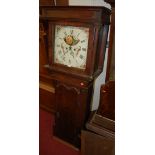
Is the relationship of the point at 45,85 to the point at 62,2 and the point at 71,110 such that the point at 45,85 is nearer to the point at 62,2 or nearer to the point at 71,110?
the point at 71,110

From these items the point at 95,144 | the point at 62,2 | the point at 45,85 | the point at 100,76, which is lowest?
the point at 95,144

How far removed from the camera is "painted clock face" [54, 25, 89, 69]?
1509mm

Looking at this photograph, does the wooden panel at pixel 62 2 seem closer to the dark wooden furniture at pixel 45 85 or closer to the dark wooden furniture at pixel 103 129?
the dark wooden furniture at pixel 45 85

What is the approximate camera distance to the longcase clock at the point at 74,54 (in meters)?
1.44

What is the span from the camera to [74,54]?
5.24ft

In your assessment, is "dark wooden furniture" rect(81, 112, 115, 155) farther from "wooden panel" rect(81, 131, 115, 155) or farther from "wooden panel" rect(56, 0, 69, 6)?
"wooden panel" rect(56, 0, 69, 6)

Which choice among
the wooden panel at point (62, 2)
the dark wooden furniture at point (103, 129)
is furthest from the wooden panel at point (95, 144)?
the wooden panel at point (62, 2)

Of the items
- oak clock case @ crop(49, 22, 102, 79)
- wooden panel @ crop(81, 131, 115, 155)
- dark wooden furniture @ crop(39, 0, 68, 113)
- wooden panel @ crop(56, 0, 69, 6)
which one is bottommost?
wooden panel @ crop(81, 131, 115, 155)

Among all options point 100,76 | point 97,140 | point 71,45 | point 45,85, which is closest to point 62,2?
point 71,45

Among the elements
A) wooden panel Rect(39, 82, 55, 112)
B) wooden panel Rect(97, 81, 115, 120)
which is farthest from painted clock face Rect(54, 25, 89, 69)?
wooden panel Rect(39, 82, 55, 112)

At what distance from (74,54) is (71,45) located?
8 cm
